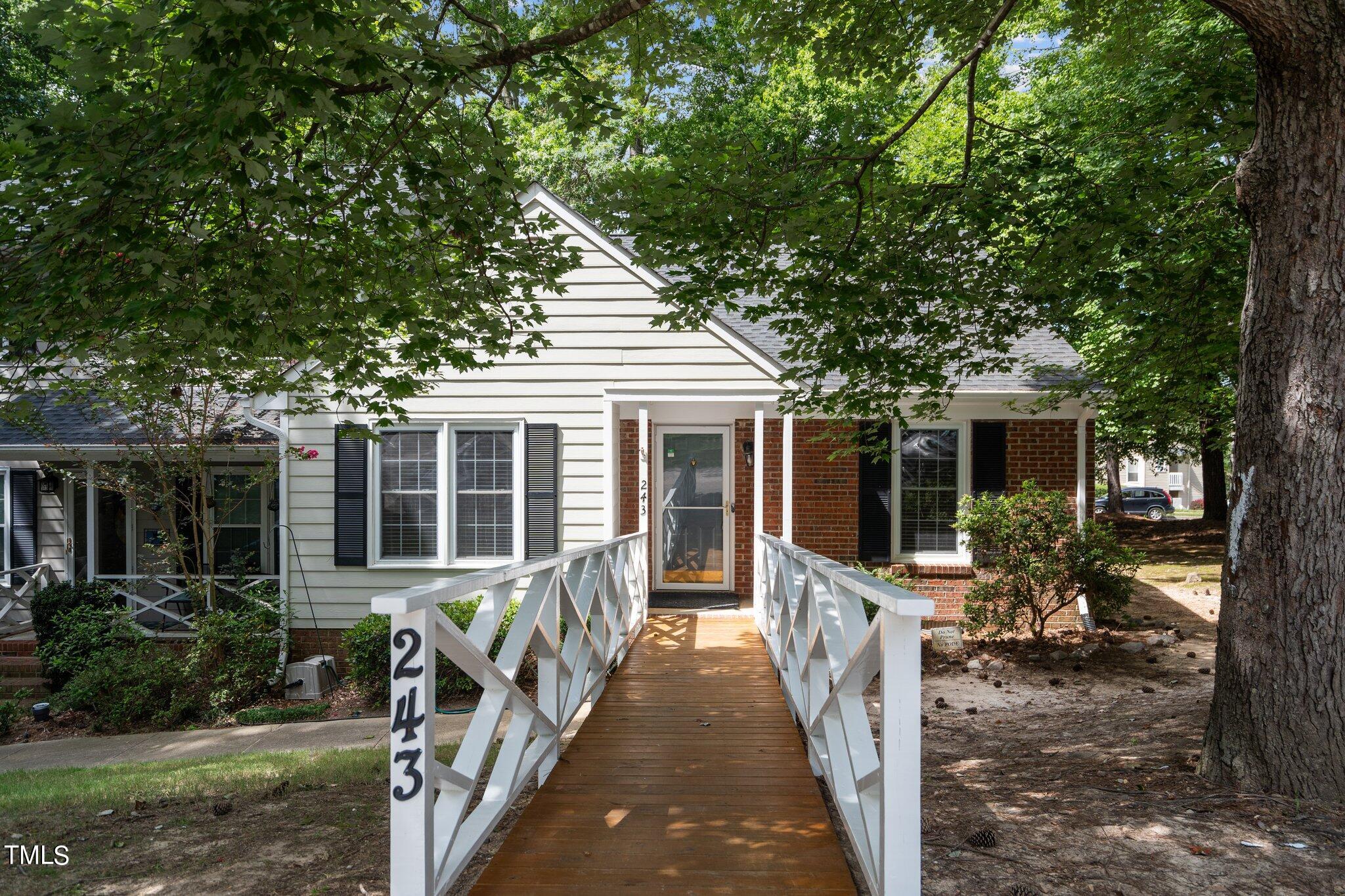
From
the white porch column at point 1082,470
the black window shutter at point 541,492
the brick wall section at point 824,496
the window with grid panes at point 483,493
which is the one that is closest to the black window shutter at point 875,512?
the brick wall section at point 824,496

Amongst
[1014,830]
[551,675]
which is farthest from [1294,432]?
[551,675]

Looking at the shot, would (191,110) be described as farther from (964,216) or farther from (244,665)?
(244,665)

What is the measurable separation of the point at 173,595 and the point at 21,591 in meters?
3.21

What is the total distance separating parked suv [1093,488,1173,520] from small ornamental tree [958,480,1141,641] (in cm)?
3050

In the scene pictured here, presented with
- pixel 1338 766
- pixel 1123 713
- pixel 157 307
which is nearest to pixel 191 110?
pixel 157 307

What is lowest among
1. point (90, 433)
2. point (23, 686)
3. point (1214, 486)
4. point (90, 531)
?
point (23, 686)

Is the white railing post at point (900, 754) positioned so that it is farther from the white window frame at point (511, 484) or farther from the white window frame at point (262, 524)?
the white window frame at point (262, 524)

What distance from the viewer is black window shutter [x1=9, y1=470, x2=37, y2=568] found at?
12156 millimetres

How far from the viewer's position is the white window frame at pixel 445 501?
955 cm

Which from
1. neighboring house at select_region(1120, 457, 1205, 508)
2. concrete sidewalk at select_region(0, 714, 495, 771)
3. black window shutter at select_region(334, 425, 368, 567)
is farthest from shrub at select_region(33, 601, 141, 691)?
neighboring house at select_region(1120, 457, 1205, 508)

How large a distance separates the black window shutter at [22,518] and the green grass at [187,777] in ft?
22.1

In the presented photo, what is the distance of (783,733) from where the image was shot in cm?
515

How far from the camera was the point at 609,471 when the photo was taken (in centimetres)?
964

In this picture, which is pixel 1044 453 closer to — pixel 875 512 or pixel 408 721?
pixel 875 512
